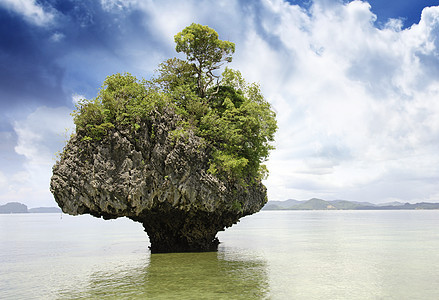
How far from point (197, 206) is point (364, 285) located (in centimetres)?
1023

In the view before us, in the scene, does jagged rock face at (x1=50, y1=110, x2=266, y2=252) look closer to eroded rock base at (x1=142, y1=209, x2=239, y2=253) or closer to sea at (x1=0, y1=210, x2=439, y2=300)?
eroded rock base at (x1=142, y1=209, x2=239, y2=253)

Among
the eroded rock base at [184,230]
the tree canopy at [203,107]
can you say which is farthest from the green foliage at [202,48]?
the eroded rock base at [184,230]

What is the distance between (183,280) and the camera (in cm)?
1579

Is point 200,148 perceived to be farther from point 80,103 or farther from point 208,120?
point 80,103

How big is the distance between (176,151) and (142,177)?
2.52 metres

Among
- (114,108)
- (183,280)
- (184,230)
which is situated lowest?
(183,280)

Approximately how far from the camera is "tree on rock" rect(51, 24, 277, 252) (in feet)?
63.9

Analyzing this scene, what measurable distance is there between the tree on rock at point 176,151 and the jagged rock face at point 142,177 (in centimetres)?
6

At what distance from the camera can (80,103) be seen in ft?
65.1

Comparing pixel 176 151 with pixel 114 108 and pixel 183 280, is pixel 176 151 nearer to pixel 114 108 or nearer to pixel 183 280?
pixel 114 108

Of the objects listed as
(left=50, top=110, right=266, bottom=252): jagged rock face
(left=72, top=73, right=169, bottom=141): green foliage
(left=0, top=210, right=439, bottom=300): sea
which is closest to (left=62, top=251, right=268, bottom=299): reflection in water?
(left=0, top=210, right=439, bottom=300): sea

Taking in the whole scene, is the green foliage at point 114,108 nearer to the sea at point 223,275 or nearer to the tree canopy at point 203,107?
the tree canopy at point 203,107

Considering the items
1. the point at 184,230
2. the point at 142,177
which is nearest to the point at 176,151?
the point at 142,177

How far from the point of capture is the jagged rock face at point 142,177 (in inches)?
758
